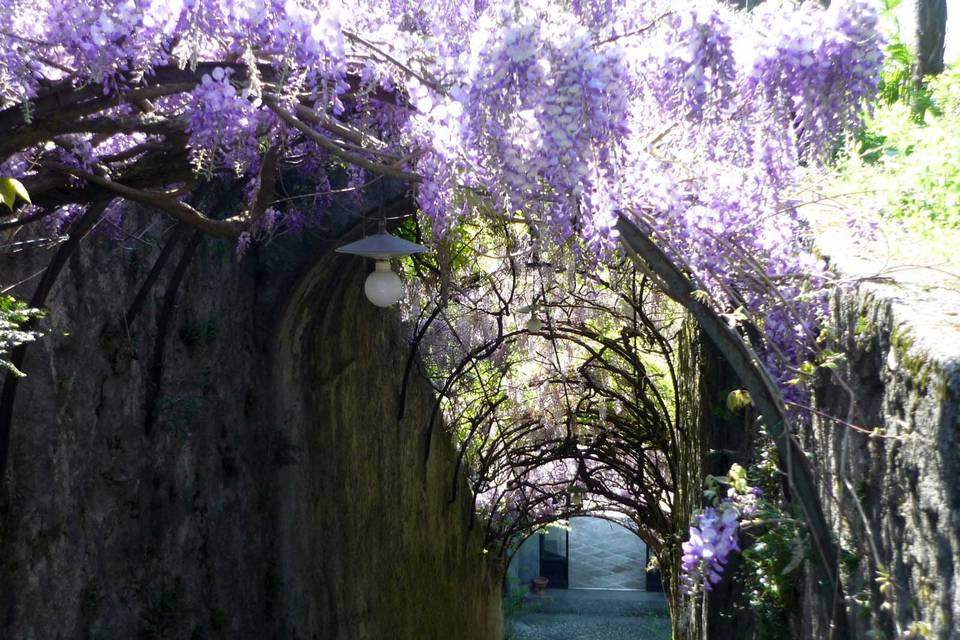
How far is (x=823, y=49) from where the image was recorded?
2.40 meters

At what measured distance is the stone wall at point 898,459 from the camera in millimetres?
1683

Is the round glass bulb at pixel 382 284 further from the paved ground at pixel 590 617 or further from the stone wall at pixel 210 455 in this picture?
the paved ground at pixel 590 617

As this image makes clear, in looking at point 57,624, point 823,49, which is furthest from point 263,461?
point 823,49

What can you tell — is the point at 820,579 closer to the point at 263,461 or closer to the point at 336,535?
the point at 263,461

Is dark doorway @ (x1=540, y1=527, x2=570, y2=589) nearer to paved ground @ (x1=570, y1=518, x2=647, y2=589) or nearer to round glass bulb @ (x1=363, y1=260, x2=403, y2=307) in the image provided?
paved ground @ (x1=570, y1=518, x2=647, y2=589)

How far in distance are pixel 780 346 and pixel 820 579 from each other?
73 cm

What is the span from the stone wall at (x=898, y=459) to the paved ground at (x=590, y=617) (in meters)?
12.1

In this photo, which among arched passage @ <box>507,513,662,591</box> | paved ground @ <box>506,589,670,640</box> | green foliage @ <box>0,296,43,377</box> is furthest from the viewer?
arched passage @ <box>507,513,662,591</box>

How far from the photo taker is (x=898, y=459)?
197cm

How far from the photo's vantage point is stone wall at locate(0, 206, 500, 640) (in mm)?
3092

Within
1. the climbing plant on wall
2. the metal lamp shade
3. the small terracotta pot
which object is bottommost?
the small terracotta pot

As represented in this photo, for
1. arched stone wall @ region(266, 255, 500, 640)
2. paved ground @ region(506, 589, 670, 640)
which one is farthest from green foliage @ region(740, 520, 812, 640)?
paved ground @ region(506, 589, 670, 640)

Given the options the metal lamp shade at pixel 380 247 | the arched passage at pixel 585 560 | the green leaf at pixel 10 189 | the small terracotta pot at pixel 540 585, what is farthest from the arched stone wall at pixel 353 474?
the arched passage at pixel 585 560

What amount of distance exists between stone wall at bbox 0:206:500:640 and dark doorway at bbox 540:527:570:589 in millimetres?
10123
